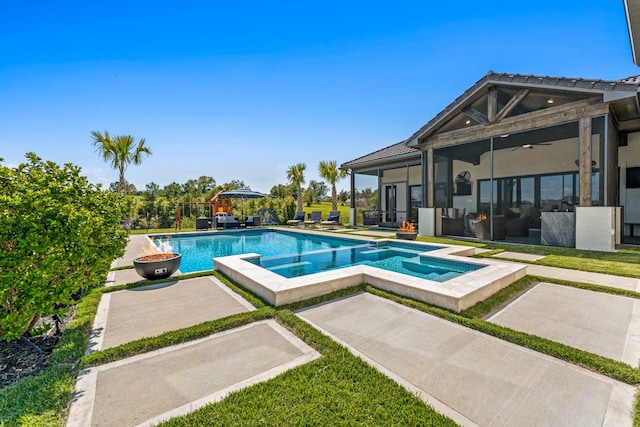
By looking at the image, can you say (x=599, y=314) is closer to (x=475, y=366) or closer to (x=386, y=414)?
(x=475, y=366)

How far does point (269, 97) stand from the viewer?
1530 centimetres

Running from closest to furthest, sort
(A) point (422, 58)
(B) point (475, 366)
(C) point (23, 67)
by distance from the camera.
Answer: (B) point (475, 366) → (C) point (23, 67) → (A) point (422, 58)

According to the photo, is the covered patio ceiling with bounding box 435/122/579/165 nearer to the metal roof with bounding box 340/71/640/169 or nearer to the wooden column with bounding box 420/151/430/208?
the wooden column with bounding box 420/151/430/208

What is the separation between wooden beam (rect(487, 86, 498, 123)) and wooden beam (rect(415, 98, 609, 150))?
294mm

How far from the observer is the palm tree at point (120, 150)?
15.3 metres

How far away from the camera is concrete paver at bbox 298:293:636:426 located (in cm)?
192

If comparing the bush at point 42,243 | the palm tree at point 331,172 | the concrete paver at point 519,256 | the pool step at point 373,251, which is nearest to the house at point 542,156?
the concrete paver at point 519,256

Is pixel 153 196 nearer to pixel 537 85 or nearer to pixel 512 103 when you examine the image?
pixel 512 103

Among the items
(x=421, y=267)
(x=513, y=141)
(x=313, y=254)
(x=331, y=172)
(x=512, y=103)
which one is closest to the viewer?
(x=421, y=267)

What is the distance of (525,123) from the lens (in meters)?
9.39

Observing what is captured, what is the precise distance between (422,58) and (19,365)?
1508 centimetres

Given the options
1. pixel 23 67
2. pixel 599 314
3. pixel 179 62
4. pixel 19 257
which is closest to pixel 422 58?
pixel 179 62

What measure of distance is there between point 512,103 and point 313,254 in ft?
28.0

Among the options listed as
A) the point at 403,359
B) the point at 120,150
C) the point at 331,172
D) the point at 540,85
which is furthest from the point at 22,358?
the point at 331,172
